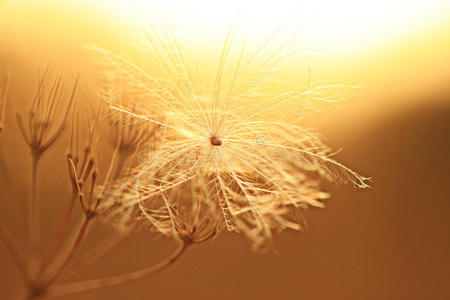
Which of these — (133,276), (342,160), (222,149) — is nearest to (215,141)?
(222,149)

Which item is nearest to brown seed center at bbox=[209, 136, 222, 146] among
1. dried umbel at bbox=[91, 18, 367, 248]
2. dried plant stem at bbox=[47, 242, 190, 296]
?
dried umbel at bbox=[91, 18, 367, 248]

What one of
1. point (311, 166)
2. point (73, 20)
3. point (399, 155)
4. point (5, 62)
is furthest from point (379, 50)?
point (5, 62)

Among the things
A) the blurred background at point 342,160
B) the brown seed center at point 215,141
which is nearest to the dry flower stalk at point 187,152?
the brown seed center at point 215,141

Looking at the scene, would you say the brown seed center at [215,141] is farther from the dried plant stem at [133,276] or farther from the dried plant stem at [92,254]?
the dried plant stem at [92,254]

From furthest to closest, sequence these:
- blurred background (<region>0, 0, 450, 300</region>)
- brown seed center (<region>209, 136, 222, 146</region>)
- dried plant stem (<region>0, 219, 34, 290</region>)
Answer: blurred background (<region>0, 0, 450, 300</region>)
brown seed center (<region>209, 136, 222, 146</region>)
dried plant stem (<region>0, 219, 34, 290</region>)

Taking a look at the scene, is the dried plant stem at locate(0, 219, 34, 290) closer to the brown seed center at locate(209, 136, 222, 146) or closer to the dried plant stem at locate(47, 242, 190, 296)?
the dried plant stem at locate(47, 242, 190, 296)
